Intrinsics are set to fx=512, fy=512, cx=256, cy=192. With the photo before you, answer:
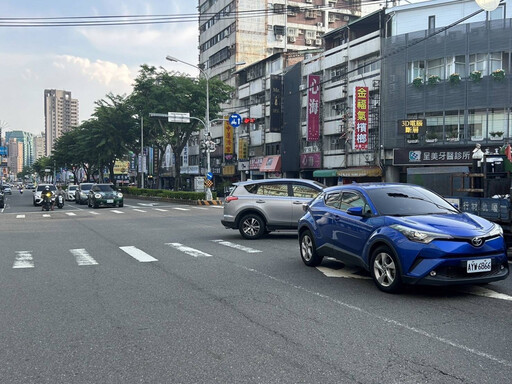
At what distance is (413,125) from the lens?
34.5 metres

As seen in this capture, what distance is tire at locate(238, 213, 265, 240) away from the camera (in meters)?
14.1

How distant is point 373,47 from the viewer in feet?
127

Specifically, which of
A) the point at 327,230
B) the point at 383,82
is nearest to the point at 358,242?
the point at 327,230

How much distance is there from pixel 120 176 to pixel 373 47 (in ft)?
282

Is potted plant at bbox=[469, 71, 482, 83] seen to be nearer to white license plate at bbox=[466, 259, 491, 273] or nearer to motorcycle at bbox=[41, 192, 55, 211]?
motorcycle at bbox=[41, 192, 55, 211]

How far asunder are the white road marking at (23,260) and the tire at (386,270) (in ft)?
22.1

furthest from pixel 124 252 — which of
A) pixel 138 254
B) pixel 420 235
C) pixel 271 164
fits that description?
pixel 271 164

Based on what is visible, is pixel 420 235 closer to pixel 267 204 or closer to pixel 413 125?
pixel 267 204

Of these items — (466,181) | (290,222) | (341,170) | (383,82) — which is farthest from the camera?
(341,170)

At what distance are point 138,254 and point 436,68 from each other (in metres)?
29.2

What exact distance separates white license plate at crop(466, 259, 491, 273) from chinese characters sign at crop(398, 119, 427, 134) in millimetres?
29201

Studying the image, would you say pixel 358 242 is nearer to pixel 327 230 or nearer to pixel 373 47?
pixel 327 230

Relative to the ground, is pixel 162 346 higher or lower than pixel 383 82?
lower

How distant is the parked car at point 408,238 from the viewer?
652cm
